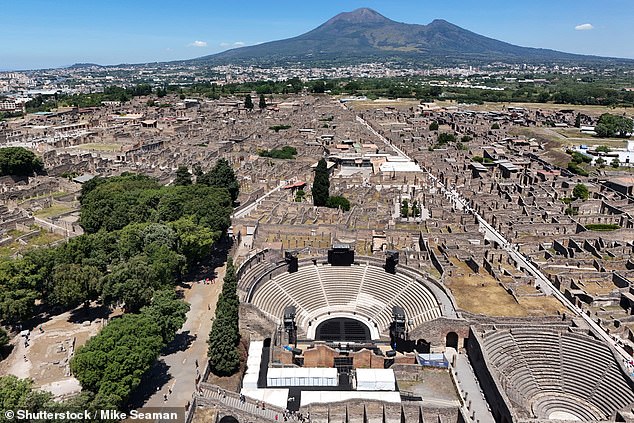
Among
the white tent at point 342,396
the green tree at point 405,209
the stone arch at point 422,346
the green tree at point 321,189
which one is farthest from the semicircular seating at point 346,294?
the green tree at point 321,189

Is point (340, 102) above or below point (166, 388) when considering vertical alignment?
above

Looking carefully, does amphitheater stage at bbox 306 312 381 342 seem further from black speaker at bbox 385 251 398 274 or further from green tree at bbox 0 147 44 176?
green tree at bbox 0 147 44 176

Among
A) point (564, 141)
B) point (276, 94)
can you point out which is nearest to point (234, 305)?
point (564, 141)

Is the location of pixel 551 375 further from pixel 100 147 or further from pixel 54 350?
pixel 100 147

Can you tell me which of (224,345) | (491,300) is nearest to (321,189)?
(491,300)

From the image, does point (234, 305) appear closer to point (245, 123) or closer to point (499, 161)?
point (499, 161)
